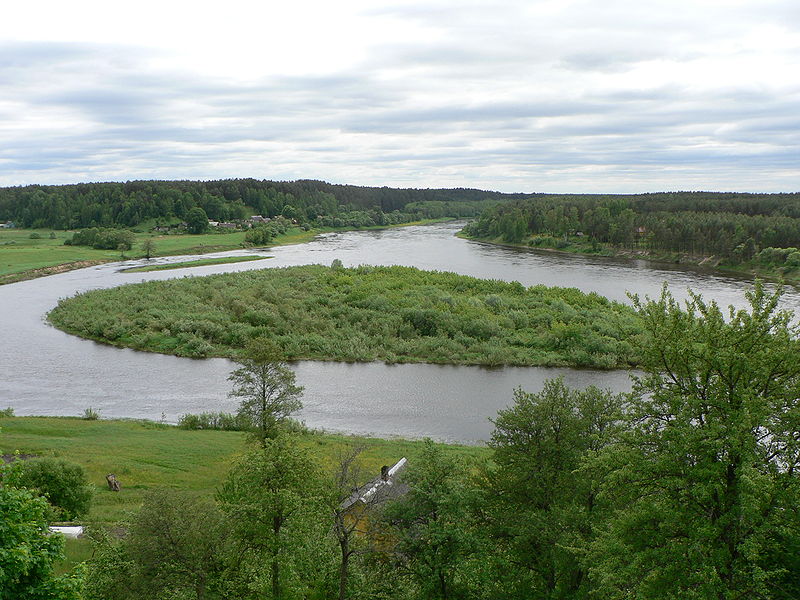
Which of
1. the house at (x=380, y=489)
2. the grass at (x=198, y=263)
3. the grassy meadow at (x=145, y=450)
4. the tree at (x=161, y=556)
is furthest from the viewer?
the grass at (x=198, y=263)

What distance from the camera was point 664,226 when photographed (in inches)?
4259

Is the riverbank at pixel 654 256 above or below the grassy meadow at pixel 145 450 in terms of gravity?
above

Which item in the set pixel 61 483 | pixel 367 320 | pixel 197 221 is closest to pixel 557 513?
pixel 61 483

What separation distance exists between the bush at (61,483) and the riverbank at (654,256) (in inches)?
2928

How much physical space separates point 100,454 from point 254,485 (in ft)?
52.4

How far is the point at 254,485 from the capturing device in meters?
15.3

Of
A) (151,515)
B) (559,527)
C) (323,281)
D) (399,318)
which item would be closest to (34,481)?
(151,515)

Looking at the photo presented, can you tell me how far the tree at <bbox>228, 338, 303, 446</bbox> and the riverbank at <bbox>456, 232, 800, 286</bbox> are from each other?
6677cm

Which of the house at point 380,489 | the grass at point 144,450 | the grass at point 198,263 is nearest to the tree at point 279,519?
the house at point 380,489

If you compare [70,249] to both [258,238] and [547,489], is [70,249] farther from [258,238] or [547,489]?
[547,489]

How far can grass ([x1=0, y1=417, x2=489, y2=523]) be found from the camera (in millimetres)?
24625

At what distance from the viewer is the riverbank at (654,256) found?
3258 inches

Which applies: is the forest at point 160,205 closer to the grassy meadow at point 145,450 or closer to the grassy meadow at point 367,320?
the grassy meadow at point 367,320

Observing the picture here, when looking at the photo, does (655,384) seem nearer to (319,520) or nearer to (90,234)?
(319,520)
